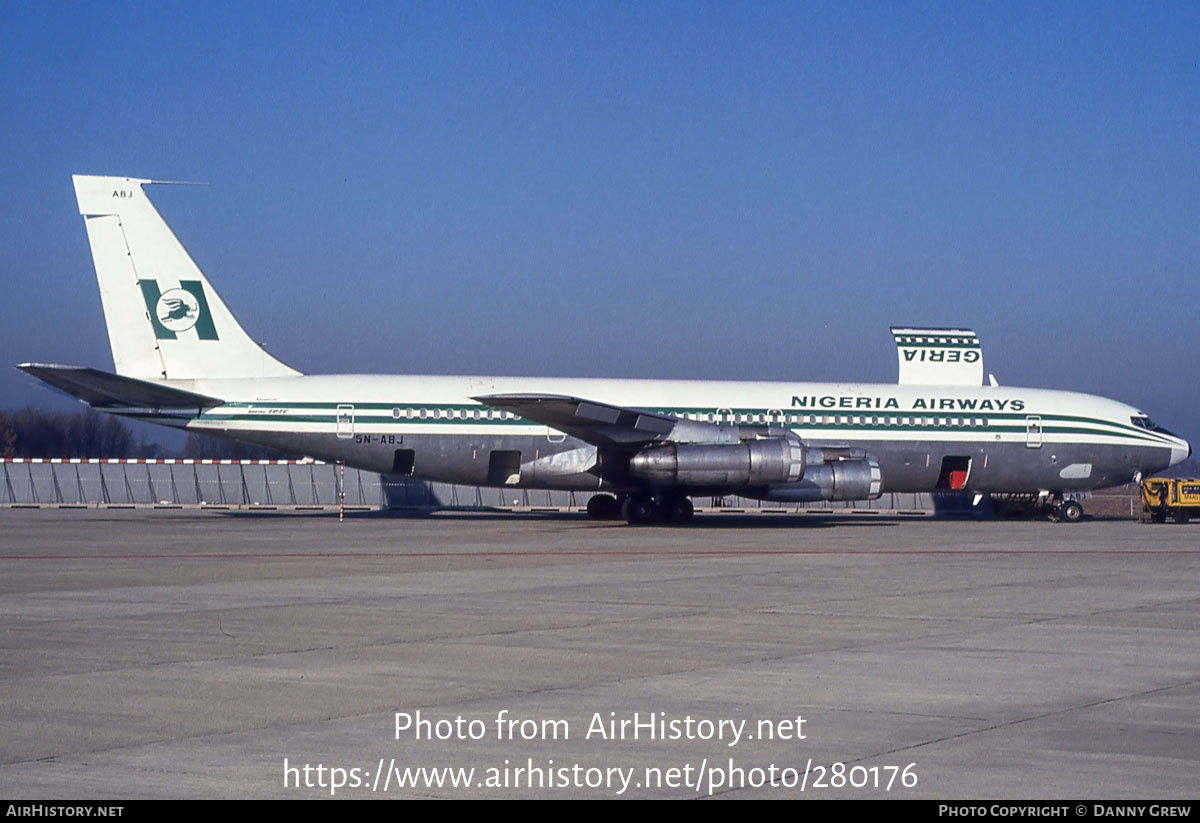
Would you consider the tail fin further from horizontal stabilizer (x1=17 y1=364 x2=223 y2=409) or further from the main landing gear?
the main landing gear

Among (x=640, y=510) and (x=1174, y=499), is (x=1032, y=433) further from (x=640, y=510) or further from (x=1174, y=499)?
(x=640, y=510)

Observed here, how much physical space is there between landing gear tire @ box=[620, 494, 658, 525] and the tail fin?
9.91 metres

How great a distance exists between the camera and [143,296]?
108 feet

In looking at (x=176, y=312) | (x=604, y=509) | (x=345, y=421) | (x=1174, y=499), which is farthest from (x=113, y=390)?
(x=1174, y=499)

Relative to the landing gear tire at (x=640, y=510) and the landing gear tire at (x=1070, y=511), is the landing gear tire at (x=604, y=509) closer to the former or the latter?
the landing gear tire at (x=640, y=510)

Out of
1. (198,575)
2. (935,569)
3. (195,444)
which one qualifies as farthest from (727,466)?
(195,444)

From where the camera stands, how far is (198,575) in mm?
17750

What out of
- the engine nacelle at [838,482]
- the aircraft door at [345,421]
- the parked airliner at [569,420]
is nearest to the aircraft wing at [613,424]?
the parked airliner at [569,420]

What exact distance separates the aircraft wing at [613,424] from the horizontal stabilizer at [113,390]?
7.25m

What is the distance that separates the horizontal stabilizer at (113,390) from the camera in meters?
29.1

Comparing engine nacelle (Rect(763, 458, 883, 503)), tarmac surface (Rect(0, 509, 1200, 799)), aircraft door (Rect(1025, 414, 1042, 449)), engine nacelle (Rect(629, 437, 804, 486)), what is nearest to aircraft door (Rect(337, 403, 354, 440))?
engine nacelle (Rect(629, 437, 804, 486))

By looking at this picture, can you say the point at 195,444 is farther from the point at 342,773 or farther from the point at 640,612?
the point at 342,773

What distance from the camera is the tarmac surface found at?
22.1 feet

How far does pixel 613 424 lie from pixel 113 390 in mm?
11109
